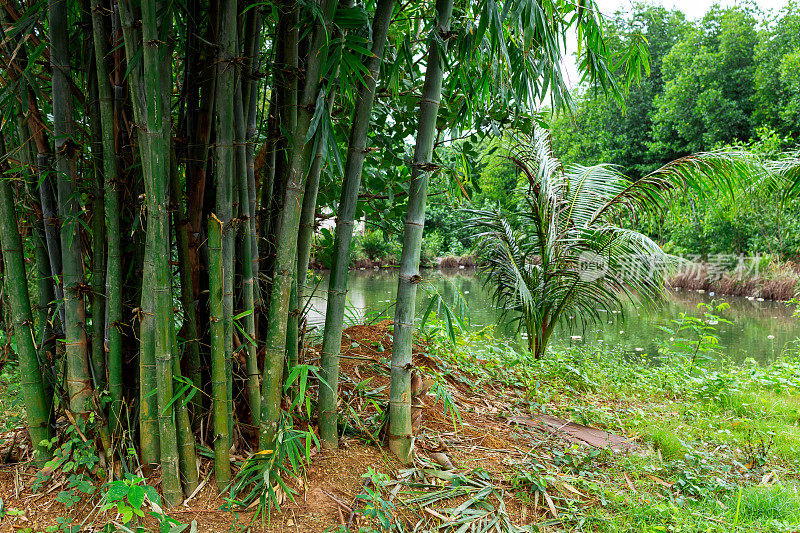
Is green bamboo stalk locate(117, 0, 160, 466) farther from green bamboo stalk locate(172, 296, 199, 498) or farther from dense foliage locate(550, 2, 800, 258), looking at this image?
dense foliage locate(550, 2, 800, 258)

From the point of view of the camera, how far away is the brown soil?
1.65 metres

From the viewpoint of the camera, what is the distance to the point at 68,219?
66.0 inches

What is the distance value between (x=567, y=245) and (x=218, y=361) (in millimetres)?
3486

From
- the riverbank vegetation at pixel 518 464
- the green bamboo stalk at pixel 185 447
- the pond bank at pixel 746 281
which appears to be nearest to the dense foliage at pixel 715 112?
the pond bank at pixel 746 281

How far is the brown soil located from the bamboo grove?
0.30ft

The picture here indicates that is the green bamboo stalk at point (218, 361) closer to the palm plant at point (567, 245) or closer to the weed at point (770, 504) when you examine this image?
the weed at point (770, 504)

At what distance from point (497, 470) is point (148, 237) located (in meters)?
1.59

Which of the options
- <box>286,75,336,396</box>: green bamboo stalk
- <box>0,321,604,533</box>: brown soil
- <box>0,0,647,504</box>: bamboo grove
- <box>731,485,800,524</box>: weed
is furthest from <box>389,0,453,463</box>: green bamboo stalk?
<box>731,485,800,524</box>: weed

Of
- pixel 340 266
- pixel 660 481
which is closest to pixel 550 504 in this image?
pixel 660 481

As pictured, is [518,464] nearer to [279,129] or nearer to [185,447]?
[185,447]

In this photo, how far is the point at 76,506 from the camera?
1.68 m

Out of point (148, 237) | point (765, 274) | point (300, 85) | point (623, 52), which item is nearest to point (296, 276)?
point (148, 237)

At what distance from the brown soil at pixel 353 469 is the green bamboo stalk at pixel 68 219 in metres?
0.34

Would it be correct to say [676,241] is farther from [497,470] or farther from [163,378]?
[163,378]
